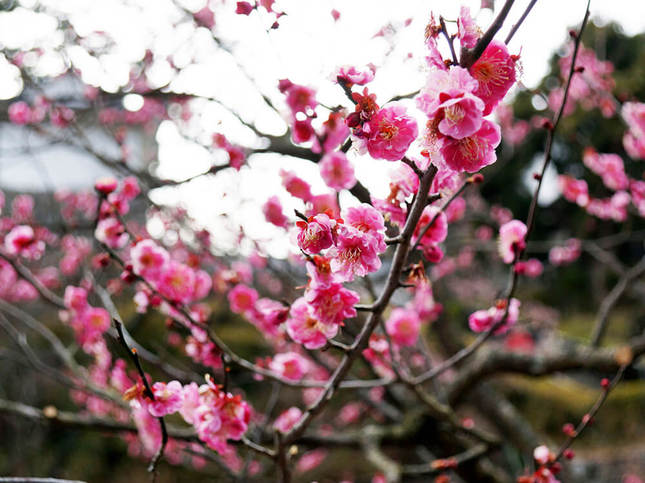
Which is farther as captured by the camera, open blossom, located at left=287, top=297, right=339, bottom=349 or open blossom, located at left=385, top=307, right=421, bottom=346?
open blossom, located at left=385, top=307, right=421, bottom=346

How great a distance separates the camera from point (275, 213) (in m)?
2.03

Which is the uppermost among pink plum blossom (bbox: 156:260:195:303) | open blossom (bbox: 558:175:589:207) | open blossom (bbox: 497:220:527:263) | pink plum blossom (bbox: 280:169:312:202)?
open blossom (bbox: 558:175:589:207)

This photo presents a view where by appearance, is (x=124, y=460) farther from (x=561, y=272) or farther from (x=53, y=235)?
(x=561, y=272)

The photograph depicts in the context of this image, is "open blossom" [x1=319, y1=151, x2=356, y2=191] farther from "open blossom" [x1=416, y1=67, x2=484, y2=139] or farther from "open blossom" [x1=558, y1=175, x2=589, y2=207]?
"open blossom" [x1=558, y1=175, x2=589, y2=207]

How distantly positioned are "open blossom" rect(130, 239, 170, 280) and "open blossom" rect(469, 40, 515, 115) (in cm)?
122

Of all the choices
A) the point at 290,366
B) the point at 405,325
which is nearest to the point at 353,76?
the point at 290,366

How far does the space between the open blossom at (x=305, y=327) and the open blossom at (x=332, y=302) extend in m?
0.08

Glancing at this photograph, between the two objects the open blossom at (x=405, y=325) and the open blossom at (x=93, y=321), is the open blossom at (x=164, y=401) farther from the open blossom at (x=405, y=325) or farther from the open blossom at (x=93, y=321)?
the open blossom at (x=405, y=325)

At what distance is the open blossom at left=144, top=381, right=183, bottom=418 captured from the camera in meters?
1.04

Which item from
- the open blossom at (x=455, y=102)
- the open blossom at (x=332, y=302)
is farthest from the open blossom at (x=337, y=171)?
the open blossom at (x=455, y=102)

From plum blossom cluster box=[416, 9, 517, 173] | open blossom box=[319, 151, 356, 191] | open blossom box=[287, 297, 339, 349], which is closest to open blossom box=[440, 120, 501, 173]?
plum blossom cluster box=[416, 9, 517, 173]

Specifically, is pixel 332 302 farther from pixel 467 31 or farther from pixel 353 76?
pixel 467 31

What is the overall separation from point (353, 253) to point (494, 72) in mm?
357

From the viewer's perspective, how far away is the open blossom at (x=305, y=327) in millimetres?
1053
